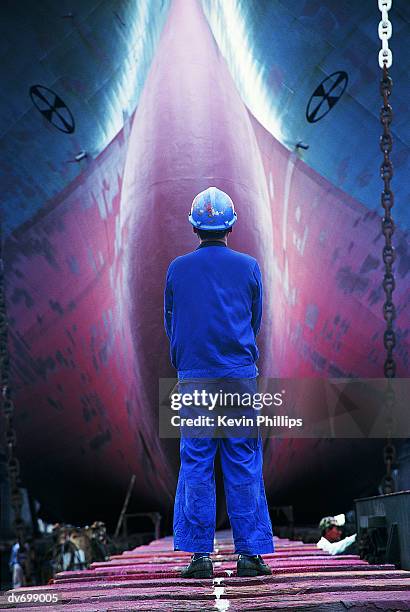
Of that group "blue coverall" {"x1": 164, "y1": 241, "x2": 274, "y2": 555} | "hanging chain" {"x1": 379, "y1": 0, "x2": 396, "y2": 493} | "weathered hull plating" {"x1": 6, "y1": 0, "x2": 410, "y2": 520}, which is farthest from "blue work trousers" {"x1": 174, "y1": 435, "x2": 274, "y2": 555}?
"weathered hull plating" {"x1": 6, "y1": 0, "x2": 410, "y2": 520}

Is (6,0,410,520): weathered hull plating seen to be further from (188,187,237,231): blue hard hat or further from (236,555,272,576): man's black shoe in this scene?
(236,555,272,576): man's black shoe

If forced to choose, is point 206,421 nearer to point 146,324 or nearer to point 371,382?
point 146,324

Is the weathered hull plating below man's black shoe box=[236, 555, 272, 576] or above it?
above

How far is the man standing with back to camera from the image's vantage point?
2604 millimetres

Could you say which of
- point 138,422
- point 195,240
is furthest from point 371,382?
point 195,240

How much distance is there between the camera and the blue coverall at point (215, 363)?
8.53 ft

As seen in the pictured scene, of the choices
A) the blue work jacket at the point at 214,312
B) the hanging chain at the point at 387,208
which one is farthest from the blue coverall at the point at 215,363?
the hanging chain at the point at 387,208

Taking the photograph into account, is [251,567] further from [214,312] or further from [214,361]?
[214,312]

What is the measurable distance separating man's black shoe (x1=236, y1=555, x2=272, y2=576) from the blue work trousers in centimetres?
4

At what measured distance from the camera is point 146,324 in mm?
5402

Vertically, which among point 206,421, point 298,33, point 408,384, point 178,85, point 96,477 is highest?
point 298,33

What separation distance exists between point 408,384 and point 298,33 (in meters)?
2.84

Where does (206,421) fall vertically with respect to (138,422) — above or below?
below

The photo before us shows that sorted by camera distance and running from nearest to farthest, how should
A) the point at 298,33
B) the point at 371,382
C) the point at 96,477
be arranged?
the point at 298,33
the point at 371,382
the point at 96,477
